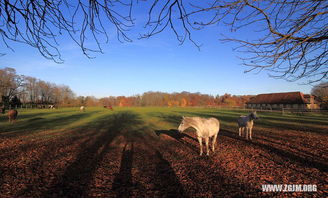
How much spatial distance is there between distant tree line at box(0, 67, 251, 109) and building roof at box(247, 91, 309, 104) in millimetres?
28693

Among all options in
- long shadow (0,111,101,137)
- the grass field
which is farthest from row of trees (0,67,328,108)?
the grass field

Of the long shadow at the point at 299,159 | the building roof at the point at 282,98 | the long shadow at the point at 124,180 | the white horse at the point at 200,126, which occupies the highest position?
the building roof at the point at 282,98

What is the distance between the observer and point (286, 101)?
47688mm

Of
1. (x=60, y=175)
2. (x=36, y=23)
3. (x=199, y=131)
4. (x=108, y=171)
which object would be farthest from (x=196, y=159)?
(x=36, y=23)

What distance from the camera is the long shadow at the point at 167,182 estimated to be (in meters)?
4.14

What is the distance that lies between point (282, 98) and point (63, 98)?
4463 inches

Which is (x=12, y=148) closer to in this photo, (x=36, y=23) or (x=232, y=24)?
(x=36, y=23)

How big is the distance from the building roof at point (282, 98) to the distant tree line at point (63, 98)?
28.7m

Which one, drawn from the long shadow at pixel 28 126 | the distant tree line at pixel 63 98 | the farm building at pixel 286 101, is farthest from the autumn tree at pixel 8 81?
the farm building at pixel 286 101

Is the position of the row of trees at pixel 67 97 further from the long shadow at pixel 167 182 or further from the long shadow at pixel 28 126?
the long shadow at pixel 167 182

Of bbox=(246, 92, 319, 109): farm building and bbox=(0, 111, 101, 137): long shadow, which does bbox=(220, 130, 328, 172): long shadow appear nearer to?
bbox=(0, 111, 101, 137): long shadow

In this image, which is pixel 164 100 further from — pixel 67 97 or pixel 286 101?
pixel 286 101

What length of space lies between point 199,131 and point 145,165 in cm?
302

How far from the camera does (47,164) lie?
6.07 meters
